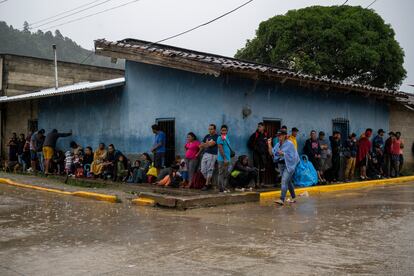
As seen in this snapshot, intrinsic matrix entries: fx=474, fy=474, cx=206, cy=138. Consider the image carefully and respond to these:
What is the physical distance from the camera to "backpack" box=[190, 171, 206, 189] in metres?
12.1

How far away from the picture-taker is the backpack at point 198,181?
1205cm

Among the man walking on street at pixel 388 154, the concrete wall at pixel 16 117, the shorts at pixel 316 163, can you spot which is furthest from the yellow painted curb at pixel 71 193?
the man walking on street at pixel 388 154

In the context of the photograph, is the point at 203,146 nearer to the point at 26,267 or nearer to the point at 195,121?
the point at 195,121

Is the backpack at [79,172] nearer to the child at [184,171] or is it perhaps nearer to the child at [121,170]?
the child at [121,170]

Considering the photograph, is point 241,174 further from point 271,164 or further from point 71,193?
point 71,193

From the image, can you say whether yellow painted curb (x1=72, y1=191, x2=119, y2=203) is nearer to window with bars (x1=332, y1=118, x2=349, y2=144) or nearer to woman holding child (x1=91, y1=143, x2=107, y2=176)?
woman holding child (x1=91, y1=143, x2=107, y2=176)

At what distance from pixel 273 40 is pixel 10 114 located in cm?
1629

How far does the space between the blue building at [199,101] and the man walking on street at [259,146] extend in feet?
0.83

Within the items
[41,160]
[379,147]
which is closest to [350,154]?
[379,147]

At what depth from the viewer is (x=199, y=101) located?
12.7 metres

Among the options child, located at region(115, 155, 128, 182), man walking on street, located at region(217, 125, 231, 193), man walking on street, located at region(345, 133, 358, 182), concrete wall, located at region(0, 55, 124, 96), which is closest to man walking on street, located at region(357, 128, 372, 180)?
man walking on street, located at region(345, 133, 358, 182)

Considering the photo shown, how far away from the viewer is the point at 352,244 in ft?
20.3

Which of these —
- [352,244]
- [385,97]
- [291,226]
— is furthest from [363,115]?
[352,244]

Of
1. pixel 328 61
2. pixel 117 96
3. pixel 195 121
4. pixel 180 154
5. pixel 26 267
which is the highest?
pixel 328 61
